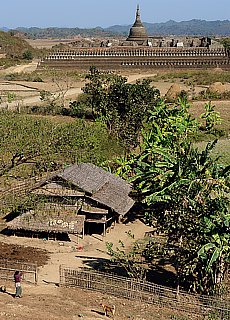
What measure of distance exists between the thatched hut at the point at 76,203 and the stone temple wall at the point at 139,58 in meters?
59.5

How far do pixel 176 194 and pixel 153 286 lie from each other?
321 cm

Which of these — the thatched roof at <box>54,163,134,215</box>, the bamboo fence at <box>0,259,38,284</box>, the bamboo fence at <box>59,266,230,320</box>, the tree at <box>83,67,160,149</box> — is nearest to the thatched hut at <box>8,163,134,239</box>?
the thatched roof at <box>54,163,134,215</box>

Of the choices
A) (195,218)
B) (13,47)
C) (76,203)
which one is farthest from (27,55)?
(195,218)

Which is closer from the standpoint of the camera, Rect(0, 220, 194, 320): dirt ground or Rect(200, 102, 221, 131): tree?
Rect(0, 220, 194, 320): dirt ground

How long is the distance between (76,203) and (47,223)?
180 cm

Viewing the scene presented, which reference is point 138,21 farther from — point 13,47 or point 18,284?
point 18,284

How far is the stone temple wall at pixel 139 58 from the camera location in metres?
85.0

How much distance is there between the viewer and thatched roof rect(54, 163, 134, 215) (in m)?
26.4

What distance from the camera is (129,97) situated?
42188 mm

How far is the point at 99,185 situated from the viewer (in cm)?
2700

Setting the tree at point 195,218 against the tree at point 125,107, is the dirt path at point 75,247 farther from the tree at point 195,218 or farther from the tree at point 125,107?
the tree at point 125,107

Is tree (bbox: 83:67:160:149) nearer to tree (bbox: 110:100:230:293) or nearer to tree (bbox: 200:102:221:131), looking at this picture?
tree (bbox: 200:102:221:131)

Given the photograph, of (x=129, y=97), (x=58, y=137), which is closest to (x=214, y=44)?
(x=129, y=97)

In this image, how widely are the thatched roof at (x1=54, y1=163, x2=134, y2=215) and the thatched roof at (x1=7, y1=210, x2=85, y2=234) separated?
153 cm
